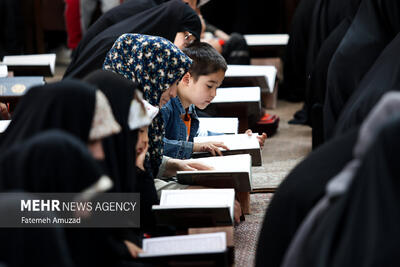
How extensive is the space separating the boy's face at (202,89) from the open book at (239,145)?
0.51ft

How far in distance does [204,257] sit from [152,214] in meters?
0.71

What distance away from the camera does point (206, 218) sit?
2344mm

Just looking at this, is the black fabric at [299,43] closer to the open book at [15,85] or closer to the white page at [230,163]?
the open book at [15,85]

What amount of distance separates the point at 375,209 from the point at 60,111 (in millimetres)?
714

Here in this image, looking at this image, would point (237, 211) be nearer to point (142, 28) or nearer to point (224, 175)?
point (224, 175)

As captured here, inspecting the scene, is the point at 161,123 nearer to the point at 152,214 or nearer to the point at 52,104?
the point at 152,214

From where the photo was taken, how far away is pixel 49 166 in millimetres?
1423

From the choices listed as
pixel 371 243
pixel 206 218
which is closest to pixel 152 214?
pixel 206 218

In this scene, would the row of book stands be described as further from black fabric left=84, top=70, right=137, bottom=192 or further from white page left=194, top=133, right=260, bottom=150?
black fabric left=84, top=70, right=137, bottom=192

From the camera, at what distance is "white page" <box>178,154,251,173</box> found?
263 centimetres

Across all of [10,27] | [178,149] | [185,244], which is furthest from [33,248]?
[10,27]

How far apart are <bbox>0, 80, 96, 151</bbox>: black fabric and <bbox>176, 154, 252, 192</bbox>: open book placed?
100cm

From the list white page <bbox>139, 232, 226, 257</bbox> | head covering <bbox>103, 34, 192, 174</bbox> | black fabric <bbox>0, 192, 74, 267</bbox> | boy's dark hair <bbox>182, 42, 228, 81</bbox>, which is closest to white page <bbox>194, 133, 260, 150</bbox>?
boy's dark hair <bbox>182, 42, 228, 81</bbox>

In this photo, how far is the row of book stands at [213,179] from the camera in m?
1.89
